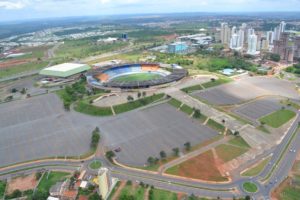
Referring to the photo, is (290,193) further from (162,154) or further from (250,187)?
(162,154)

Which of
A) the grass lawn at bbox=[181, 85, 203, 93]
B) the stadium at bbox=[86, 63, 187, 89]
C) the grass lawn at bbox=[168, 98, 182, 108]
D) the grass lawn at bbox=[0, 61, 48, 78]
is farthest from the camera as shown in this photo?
the grass lawn at bbox=[0, 61, 48, 78]

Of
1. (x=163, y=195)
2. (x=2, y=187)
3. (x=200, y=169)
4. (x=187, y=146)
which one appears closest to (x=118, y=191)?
(x=163, y=195)

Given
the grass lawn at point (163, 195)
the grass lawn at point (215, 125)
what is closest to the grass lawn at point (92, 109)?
the grass lawn at point (215, 125)

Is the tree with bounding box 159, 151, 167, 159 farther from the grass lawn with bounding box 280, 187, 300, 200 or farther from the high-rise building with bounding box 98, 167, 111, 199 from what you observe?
the grass lawn with bounding box 280, 187, 300, 200

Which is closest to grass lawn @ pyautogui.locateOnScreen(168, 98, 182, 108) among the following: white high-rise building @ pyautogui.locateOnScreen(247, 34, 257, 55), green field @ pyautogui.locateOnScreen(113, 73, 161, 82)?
green field @ pyautogui.locateOnScreen(113, 73, 161, 82)

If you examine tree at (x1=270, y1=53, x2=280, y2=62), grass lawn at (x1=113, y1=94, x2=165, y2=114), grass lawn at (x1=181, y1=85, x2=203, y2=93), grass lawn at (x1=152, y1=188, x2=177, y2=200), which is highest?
tree at (x1=270, y1=53, x2=280, y2=62)

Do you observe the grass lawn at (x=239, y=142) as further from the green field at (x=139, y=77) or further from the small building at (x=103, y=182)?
the green field at (x=139, y=77)
